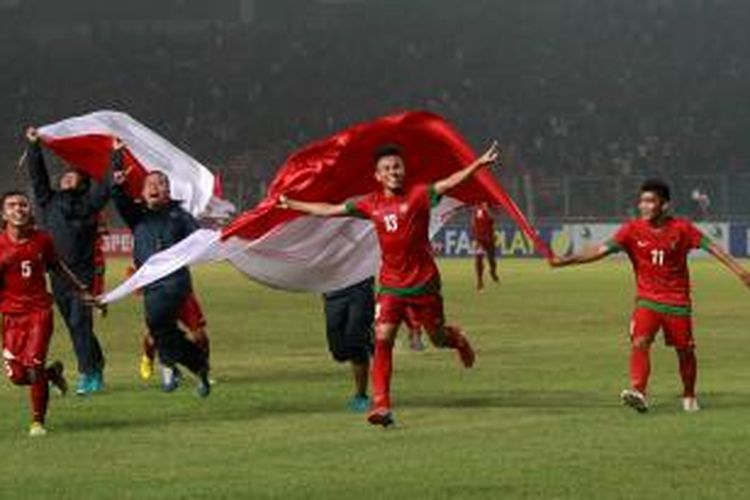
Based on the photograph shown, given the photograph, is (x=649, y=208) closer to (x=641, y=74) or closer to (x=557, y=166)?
(x=557, y=166)

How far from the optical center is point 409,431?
11281mm

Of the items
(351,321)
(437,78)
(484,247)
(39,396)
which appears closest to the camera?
(39,396)

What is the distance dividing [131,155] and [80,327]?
166 centimetres

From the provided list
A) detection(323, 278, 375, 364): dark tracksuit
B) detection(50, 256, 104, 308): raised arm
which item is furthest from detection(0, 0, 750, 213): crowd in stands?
detection(50, 256, 104, 308): raised arm

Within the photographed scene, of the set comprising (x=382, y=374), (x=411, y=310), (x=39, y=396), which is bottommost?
(x=39, y=396)

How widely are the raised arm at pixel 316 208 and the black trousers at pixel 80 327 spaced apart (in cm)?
294

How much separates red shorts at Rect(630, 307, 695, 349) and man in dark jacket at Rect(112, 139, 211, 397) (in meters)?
3.54

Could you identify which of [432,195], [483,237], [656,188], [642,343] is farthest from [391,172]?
[483,237]

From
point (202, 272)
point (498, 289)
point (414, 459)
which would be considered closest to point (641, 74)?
point (202, 272)

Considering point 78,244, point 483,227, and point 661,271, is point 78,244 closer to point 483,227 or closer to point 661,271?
point 661,271

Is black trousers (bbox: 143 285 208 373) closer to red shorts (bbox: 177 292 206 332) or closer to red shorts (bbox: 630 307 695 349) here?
red shorts (bbox: 177 292 206 332)

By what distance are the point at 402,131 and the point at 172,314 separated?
237 cm

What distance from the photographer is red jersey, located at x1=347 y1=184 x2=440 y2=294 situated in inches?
466

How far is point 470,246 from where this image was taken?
189 feet
